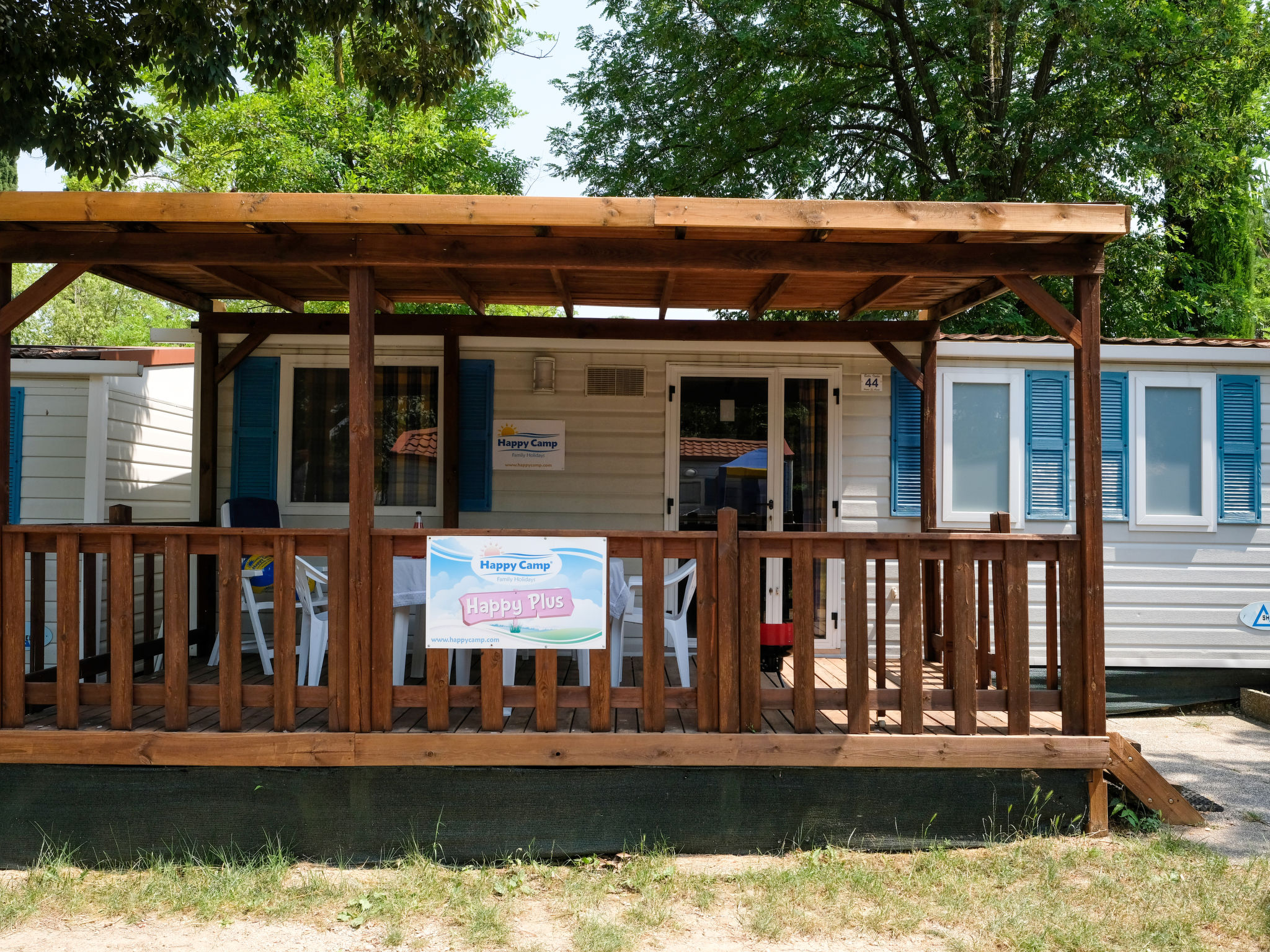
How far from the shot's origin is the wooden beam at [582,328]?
20.2 feet

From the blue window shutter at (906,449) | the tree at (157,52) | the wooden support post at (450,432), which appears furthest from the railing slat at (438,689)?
the tree at (157,52)

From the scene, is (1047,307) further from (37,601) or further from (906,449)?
(37,601)

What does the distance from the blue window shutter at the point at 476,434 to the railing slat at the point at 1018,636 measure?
3491 millimetres

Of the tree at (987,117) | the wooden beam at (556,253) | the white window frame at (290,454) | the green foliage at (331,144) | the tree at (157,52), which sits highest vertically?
the green foliage at (331,144)

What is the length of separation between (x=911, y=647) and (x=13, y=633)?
12.6 ft

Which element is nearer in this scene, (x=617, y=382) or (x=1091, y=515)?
(x=1091, y=515)

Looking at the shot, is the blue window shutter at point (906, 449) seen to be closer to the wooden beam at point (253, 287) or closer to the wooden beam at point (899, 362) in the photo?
the wooden beam at point (899, 362)

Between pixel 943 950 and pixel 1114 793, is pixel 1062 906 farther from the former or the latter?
pixel 1114 793

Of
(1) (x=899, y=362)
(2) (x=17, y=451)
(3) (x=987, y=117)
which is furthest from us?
(3) (x=987, y=117)

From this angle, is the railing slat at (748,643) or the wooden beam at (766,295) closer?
the railing slat at (748,643)

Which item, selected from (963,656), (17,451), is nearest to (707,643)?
(963,656)

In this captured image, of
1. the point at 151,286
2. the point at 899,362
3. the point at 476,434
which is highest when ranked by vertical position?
the point at 151,286

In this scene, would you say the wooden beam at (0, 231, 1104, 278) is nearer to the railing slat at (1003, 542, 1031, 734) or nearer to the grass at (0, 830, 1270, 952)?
the railing slat at (1003, 542, 1031, 734)

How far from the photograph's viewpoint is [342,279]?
211 inches
